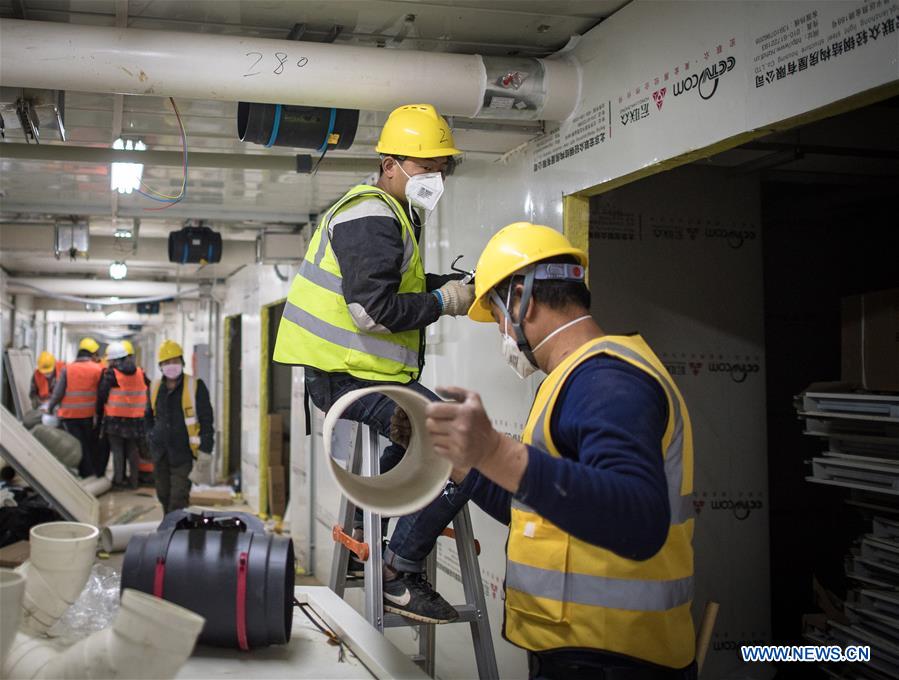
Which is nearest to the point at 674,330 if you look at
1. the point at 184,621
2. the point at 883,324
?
the point at 883,324

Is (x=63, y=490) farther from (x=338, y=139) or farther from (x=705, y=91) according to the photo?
(x=705, y=91)

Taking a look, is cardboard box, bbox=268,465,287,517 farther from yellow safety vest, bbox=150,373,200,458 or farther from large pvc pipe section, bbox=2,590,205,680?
large pvc pipe section, bbox=2,590,205,680

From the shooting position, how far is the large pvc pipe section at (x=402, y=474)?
159cm

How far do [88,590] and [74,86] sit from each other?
1610 mm

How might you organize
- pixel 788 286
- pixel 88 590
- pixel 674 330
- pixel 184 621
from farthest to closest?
pixel 788 286 < pixel 674 330 < pixel 88 590 < pixel 184 621

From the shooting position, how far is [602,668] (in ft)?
5.28

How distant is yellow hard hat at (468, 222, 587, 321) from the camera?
1.72 meters

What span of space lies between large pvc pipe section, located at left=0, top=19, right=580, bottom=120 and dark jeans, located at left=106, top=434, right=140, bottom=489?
26.8 feet

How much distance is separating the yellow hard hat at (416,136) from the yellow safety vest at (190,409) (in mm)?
4855

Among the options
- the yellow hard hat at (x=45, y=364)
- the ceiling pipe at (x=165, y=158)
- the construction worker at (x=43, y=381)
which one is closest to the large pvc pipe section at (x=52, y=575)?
the ceiling pipe at (x=165, y=158)

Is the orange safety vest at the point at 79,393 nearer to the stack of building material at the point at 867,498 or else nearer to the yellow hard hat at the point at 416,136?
the yellow hard hat at the point at 416,136

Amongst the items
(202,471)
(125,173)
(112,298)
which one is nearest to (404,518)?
(125,173)

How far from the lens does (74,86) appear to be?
8.70 ft

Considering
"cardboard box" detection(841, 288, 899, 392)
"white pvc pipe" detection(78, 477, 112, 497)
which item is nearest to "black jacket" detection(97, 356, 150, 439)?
"white pvc pipe" detection(78, 477, 112, 497)
